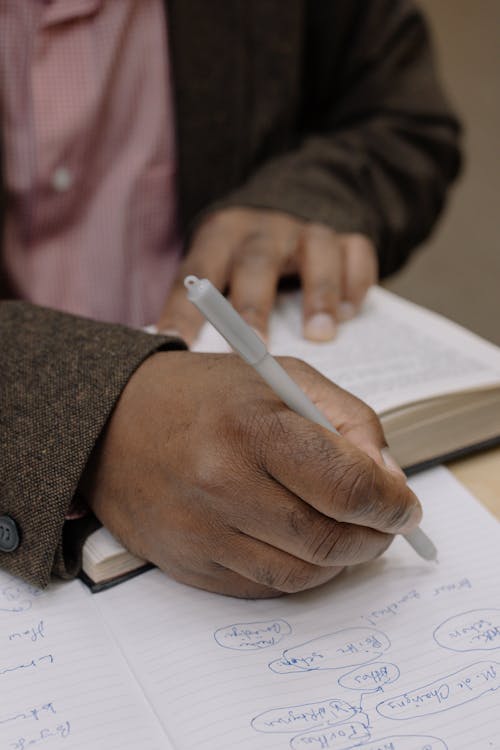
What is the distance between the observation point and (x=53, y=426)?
47 cm

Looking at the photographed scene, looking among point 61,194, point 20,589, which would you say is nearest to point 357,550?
point 20,589

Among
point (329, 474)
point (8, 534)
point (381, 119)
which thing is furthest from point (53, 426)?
point (381, 119)

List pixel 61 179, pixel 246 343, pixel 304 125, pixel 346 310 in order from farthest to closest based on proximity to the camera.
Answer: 1. pixel 304 125
2. pixel 61 179
3. pixel 346 310
4. pixel 246 343

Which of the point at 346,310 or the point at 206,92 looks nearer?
the point at 346,310

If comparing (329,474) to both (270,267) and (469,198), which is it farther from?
(469,198)

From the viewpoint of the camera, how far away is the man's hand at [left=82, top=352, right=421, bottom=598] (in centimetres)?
40

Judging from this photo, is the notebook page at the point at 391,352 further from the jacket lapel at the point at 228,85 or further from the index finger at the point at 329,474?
the jacket lapel at the point at 228,85

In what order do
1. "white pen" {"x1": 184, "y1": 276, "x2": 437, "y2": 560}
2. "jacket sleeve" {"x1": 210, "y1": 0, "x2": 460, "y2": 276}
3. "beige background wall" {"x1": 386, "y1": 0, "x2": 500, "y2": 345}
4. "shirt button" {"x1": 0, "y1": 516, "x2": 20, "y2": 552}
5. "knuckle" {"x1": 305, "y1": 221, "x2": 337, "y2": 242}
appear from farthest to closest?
1. "beige background wall" {"x1": 386, "y1": 0, "x2": 500, "y2": 345}
2. "jacket sleeve" {"x1": 210, "y1": 0, "x2": 460, "y2": 276}
3. "knuckle" {"x1": 305, "y1": 221, "x2": 337, "y2": 242}
4. "shirt button" {"x1": 0, "y1": 516, "x2": 20, "y2": 552}
5. "white pen" {"x1": 184, "y1": 276, "x2": 437, "y2": 560}

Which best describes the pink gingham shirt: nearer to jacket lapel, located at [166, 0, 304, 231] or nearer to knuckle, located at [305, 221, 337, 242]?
jacket lapel, located at [166, 0, 304, 231]

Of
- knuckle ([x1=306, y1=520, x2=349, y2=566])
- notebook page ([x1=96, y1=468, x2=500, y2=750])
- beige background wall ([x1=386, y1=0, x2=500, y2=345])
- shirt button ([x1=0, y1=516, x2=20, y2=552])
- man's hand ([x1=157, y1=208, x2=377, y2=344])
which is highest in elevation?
knuckle ([x1=306, y1=520, x2=349, y2=566])

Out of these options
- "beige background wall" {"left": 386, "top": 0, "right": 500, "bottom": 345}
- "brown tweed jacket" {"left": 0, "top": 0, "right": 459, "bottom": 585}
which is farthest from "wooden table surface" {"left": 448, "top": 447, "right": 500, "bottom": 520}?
"beige background wall" {"left": 386, "top": 0, "right": 500, "bottom": 345}

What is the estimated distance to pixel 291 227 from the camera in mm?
792

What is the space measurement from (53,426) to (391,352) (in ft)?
0.89

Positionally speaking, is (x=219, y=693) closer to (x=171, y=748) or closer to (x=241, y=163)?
(x=171, y=748)
